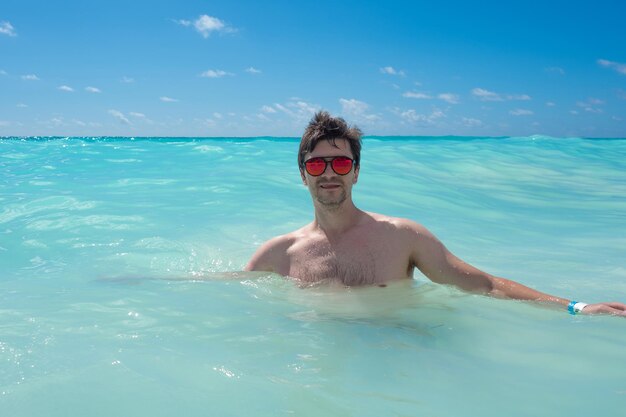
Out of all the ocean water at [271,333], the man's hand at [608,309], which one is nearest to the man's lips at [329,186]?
the ocean water at [271,333]

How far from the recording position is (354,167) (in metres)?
3.21

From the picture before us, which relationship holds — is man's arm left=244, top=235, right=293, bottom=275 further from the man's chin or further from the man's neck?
the man's chin

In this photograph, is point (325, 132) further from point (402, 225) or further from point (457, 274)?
point (457, 274)

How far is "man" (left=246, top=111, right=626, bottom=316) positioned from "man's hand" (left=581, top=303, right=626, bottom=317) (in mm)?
198

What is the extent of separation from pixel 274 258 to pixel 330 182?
25.7 inches

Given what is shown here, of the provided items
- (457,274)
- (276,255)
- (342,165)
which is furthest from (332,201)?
(457,274)

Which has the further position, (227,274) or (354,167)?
(227,274)

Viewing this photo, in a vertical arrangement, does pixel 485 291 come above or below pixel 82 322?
above

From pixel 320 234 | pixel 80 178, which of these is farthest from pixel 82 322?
pixel 80 178

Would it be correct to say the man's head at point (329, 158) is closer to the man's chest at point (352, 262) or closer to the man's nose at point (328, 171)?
the man's nose at point (328, 171)

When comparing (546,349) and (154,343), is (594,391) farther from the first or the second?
(154,343)

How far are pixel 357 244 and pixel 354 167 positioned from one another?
468 millimetres

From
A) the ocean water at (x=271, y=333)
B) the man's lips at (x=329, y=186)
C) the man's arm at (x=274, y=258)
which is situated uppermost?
the man's lips at (x=329, y=186)

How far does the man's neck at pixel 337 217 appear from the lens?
3186 mm
